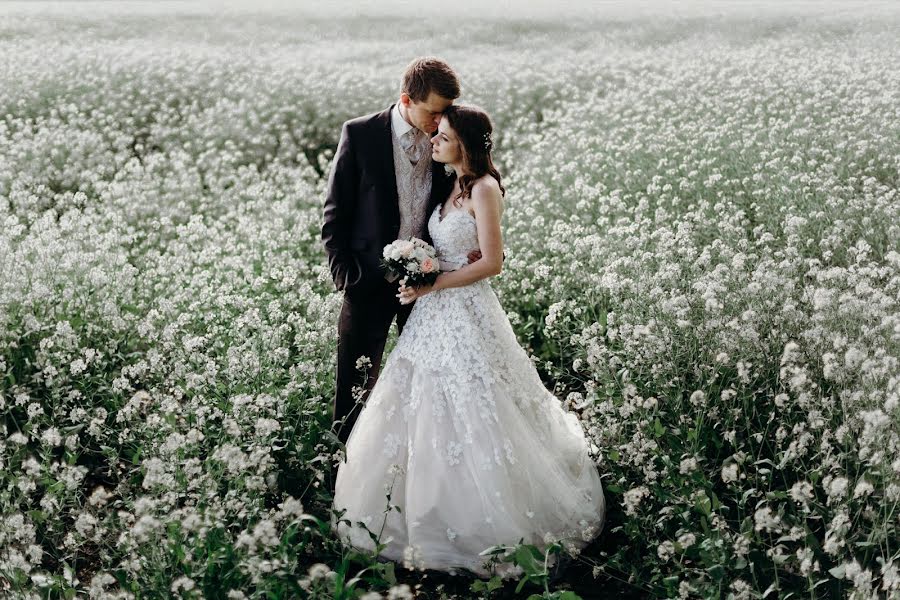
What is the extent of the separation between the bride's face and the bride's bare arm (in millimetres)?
179

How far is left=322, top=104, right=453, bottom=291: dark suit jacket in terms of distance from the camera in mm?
4895

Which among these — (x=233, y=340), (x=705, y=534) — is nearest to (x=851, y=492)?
(x=705, y=534)

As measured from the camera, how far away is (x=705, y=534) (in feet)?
13.1

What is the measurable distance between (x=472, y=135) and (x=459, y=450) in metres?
1.54

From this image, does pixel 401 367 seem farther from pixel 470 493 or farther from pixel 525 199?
pixel 525 199

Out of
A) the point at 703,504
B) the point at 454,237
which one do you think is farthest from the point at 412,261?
the point at 703,504

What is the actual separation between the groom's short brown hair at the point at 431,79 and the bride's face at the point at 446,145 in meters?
0.14

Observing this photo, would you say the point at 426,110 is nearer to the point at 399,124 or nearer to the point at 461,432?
the point at 399,124

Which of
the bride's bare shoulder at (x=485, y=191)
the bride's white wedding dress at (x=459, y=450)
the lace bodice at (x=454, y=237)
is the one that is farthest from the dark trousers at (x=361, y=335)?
the bride's bare shoulder at (x=485, y=191)

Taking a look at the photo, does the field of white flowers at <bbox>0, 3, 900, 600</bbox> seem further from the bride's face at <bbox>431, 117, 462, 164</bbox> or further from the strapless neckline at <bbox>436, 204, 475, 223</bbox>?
the bride's face at <bbox>431, 117, 462, 164</bbox>

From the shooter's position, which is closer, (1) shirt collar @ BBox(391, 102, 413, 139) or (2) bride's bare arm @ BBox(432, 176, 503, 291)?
(2) bride's bare arm @ BBox(432, 176, 503, 291)

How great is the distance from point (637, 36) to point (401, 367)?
1828cm

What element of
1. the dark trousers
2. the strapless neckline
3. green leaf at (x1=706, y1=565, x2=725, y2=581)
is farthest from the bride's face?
green leaf at (x1=706, y1=565, x2=725, y2=581)

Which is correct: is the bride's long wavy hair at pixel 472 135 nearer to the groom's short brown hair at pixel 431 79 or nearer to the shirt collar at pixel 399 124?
the groom's short brown hair at pixel 431 79
